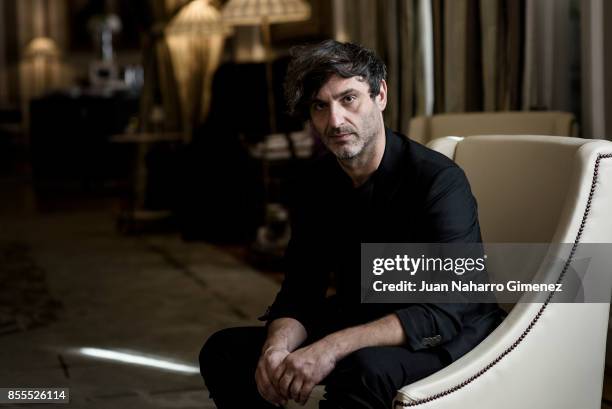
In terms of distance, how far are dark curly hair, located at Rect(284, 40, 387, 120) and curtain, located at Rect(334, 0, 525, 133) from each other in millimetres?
1897

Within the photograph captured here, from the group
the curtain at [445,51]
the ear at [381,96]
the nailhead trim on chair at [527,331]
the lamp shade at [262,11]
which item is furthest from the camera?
the lamp shade at [262,11]

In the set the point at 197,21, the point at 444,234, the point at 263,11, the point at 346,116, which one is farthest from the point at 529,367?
the point at 197,21

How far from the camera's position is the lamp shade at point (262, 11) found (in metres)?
5.43

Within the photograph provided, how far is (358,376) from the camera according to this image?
175cm

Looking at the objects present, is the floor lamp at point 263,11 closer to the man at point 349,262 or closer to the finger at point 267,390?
the man at point 349,262

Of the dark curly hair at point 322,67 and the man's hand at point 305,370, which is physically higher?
the dark curly hair at point 322,67

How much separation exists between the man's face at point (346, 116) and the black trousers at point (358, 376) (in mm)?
488

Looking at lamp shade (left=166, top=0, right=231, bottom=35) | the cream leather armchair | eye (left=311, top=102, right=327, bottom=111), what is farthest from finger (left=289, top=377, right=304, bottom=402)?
lamp shade (left=166, top=0, right=231, bottom=35)

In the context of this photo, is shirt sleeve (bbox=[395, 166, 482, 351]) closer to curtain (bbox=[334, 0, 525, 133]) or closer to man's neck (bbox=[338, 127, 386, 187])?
man's neck (bbox=[338, 127, 386, 187])

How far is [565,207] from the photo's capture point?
1.95m

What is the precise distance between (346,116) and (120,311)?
2.78 m

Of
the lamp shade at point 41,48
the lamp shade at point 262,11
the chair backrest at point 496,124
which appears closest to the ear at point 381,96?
the chair backrest at point 496,124

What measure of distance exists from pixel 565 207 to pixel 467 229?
0.73ft

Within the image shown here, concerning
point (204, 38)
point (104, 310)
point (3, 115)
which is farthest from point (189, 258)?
point (3, 115)
